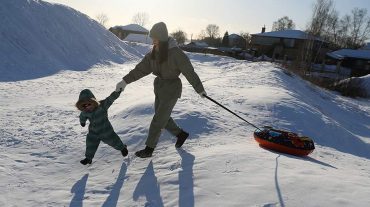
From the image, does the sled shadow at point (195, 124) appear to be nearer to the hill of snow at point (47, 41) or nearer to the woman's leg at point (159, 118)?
the woman's leg at point (159, 118)

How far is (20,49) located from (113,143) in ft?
45.5

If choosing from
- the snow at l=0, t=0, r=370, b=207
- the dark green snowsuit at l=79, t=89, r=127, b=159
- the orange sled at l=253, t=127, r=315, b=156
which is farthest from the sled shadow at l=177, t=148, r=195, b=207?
the orange sled at l=253, t=127, r=315, b=156

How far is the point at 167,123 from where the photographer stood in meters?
5.41

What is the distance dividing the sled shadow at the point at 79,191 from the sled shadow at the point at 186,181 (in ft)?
3.46

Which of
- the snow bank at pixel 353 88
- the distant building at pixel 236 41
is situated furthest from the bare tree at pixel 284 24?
the snow bank at pixel 353 88

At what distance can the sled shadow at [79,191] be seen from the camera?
155 inches

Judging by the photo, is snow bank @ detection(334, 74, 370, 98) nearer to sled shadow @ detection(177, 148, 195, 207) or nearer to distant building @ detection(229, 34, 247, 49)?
sled shadow @ detection(177, 148, 195, 207)

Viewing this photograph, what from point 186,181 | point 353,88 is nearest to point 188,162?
point 186,181

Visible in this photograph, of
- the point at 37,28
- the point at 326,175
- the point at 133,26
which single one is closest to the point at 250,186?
the point at 326,175

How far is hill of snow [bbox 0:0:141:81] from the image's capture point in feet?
52.0

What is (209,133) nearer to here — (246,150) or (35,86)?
(246,150)

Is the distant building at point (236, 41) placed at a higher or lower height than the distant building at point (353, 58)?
higher

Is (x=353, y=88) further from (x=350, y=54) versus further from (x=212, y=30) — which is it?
(x=212, y=30)

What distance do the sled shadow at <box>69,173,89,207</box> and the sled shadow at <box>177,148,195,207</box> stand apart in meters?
1.06
